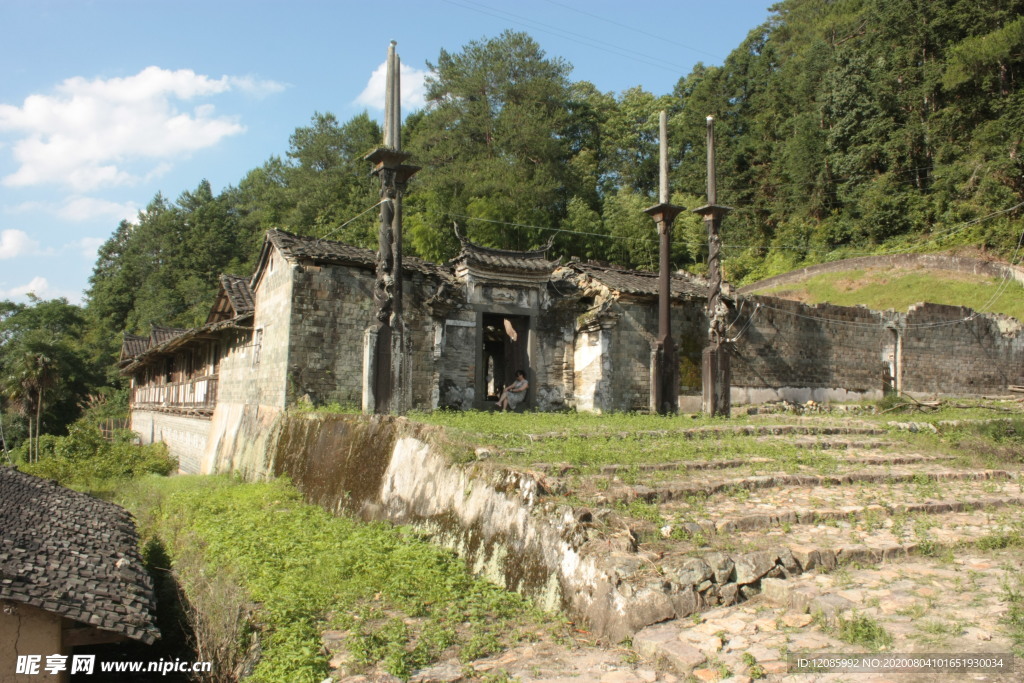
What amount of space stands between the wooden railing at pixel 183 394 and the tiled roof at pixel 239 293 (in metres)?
3.04

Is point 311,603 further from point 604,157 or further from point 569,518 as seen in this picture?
point 604,157

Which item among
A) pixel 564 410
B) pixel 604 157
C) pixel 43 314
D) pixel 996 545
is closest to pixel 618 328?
pixel 564 410

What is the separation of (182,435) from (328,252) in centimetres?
1286

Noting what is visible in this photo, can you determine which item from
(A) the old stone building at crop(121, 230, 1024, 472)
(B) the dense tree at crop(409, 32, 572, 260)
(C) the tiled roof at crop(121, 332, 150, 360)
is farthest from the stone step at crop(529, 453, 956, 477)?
(C) the tiled roof at crop(121, 332, 150, 360)

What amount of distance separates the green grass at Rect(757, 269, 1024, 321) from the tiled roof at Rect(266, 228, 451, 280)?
1960 cm

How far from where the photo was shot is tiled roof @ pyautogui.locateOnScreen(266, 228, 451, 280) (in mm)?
13891

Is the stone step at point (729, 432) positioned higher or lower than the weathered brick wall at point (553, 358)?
lower

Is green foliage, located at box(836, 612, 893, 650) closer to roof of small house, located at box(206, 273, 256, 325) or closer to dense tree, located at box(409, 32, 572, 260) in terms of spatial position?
roof of small house, located at box(206, 273, 256, 325)

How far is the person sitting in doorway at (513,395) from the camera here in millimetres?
15461

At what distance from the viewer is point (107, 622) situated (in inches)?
245

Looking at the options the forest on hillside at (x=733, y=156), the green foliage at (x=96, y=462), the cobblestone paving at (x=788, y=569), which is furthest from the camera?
the forest on hillside at (x=733, y=156)

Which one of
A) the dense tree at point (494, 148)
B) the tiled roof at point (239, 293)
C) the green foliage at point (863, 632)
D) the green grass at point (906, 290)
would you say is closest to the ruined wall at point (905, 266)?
the green grass at point (906, 290)

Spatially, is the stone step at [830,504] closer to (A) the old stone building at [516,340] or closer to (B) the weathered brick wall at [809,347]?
(A) the old stone building at [516,340]

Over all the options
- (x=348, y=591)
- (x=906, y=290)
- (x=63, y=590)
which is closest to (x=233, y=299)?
(x=63, y=590)
